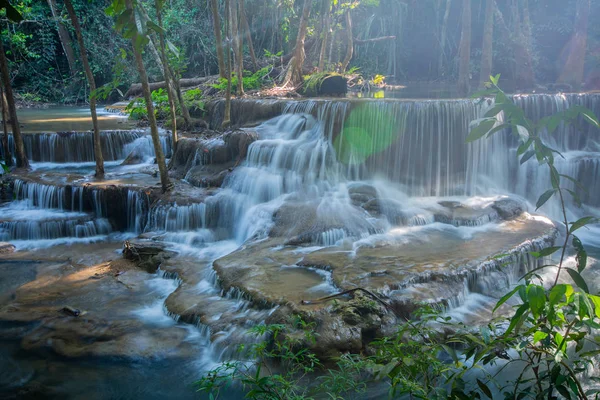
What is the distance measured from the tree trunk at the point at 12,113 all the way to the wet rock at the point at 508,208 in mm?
10162

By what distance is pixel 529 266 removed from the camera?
749 centimetres

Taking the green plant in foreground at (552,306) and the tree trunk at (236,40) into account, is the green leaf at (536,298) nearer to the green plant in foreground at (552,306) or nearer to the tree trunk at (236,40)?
the green plant in foreground at (552,306)

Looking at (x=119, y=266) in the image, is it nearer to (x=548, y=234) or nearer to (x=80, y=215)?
(x=80, y=215)

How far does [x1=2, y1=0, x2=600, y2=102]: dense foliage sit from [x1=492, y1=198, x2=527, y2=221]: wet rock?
12.4 metres

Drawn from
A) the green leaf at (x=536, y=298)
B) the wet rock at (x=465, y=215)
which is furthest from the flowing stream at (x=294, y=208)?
the green leaf at (x=536, y=298)

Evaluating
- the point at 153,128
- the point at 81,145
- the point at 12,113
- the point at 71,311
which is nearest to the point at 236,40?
the point at 81,145

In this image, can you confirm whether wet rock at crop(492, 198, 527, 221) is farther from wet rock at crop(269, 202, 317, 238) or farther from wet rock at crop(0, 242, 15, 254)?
wet rock at crop(0, 242, 15, 254)

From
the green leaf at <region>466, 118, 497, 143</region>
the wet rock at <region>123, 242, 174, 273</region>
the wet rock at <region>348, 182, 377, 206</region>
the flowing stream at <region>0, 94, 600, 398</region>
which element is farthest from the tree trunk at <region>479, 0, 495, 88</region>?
the green leaf at <region>466, 118, 497, 143</region>

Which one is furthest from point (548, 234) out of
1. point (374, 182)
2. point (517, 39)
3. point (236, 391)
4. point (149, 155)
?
point (517, 39)

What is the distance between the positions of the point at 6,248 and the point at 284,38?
56.8 feet

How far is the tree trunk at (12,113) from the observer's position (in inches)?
404

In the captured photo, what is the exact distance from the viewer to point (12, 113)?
10.8 meters

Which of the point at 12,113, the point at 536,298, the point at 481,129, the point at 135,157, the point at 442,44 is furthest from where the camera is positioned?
the point at 442,44

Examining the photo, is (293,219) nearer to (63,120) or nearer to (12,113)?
(12,113)
